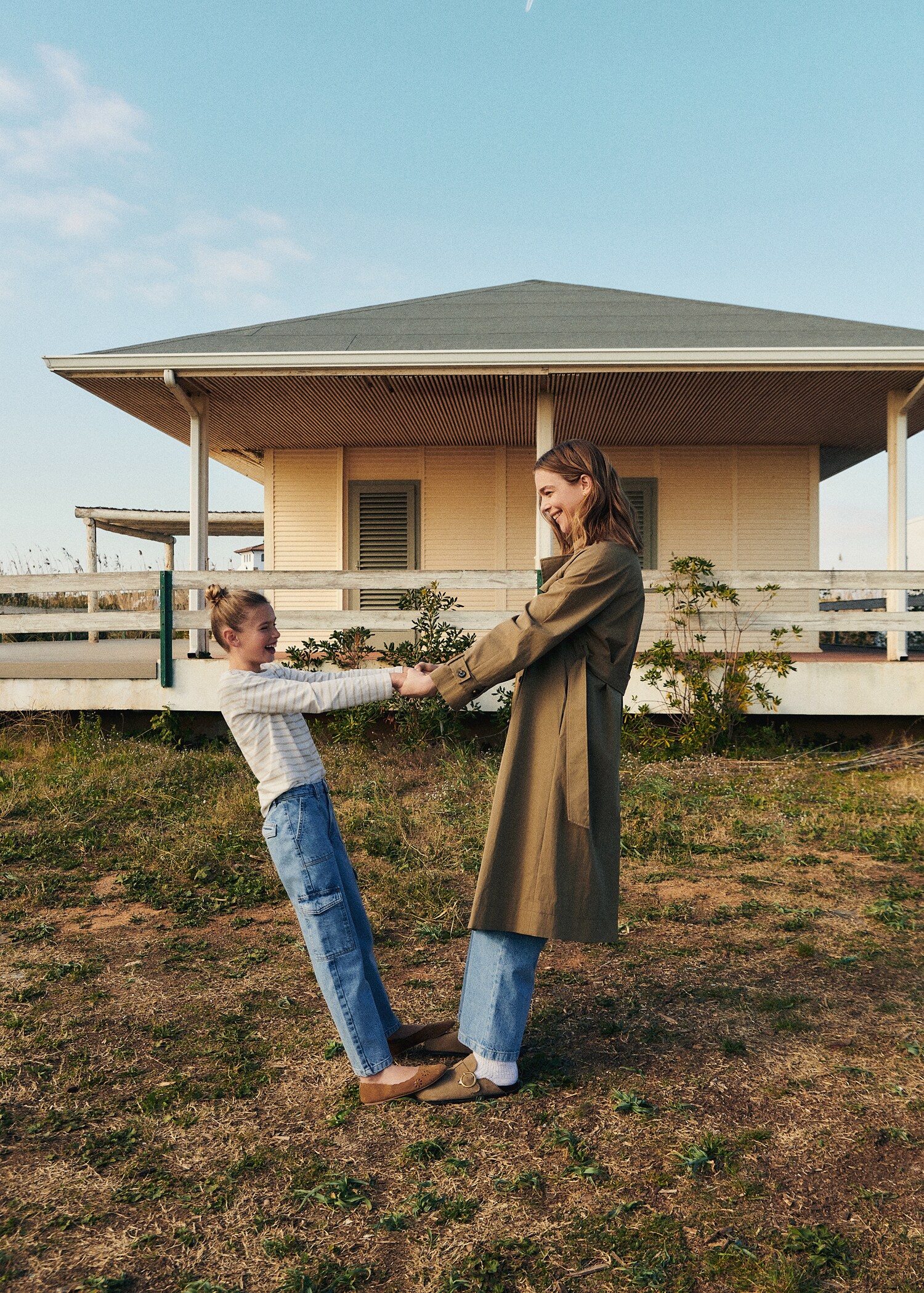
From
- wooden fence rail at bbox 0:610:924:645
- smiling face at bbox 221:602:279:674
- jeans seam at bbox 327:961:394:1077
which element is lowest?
jeans seam at bbox 327:961:394:1077

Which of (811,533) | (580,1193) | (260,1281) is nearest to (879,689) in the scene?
(811,533)

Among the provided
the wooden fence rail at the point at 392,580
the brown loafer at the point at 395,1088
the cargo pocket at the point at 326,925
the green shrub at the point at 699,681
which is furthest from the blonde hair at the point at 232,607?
the green shrub at the point at 699,681

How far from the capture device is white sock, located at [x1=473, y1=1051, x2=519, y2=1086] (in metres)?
2.91

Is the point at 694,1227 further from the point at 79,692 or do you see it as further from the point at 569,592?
the point at 79,692

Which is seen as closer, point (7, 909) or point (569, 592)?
point (569, 592)

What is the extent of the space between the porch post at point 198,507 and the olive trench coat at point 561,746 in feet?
23.7

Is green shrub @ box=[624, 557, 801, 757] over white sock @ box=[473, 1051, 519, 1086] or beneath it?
over

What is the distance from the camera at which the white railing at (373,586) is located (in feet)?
28.8

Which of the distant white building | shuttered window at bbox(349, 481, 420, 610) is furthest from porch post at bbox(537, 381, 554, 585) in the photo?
the distant white building

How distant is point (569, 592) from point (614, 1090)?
5.33ft

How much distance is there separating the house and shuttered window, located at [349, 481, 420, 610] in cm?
3

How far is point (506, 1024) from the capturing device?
9.39ft

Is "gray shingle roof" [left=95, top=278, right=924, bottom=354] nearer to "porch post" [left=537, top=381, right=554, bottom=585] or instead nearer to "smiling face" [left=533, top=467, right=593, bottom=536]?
"porch post" [left=537, top=381, right=554, bottom=585]

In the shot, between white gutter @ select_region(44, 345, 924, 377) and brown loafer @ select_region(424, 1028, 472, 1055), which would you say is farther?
white gutter @ select_region(44, 345, 924, 377)
